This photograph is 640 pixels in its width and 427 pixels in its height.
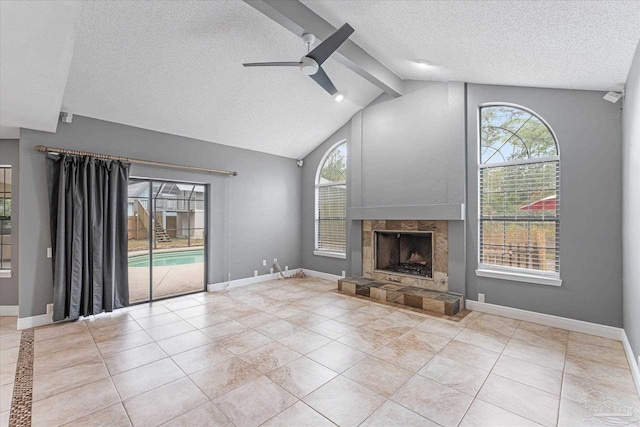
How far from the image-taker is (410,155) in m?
5.06

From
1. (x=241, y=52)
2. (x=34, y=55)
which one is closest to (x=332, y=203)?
(x=241, y=52)

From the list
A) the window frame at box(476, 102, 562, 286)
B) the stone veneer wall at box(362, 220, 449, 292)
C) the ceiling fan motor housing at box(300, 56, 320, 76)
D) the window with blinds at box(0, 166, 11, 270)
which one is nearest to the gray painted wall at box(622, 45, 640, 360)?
the window frame at box(476, 102, 562, 286)

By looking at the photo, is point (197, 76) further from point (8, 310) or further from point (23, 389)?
point (8, 310)

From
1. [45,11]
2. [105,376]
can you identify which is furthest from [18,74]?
[105,376]

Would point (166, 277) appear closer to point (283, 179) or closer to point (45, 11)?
point (283, 179)

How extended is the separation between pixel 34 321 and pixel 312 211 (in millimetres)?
4900

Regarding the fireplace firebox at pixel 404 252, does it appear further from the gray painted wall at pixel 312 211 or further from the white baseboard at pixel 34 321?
the white baseboard at pixel 34 321

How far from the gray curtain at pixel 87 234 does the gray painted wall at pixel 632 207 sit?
600 cm

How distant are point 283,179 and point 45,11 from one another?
4.91 metres

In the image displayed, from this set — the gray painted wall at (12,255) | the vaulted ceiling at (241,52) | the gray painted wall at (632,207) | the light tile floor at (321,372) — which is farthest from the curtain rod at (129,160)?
the gray painted wall at (632,207)

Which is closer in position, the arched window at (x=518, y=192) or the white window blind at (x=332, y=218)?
the arched window at (x=518, y=192)

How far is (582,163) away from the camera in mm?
3564

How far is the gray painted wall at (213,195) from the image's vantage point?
12.5 ft

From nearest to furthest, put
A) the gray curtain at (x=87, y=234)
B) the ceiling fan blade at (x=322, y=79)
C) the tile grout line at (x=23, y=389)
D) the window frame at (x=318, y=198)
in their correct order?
the tile grout line at (x=23, y=389) → the ceiling fan blade at (x=322, y=79) → the gray curtain at (x=87, y=234) → the window frame at (x=318, y=198)
